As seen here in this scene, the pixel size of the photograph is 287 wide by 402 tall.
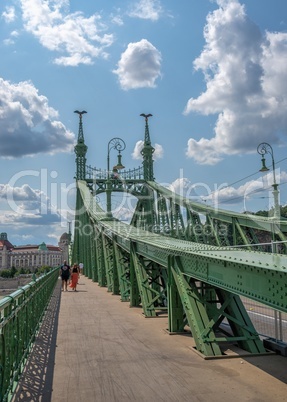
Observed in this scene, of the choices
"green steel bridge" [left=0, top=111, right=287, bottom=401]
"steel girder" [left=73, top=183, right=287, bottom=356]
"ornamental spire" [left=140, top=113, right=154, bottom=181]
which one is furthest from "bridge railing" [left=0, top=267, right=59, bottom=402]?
"ornamental spire" [left=140, top=113, right=154, bottom=181]

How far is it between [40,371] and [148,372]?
172 centimetres

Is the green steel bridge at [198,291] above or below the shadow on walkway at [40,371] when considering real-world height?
above

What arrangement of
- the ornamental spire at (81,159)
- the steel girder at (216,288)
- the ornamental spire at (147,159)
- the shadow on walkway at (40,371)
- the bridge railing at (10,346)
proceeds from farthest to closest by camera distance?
the ornamental spire at (81,159) → the ornamental spire at (147,159) → the shadow on walkway at (40,371) → the steel girder at (216,288) → the bridge railing at (10,346)

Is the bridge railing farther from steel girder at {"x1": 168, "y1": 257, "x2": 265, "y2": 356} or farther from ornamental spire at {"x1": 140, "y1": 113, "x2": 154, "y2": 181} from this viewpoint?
ornamental spire at {"x1": 140, "y1": 113, "x2": 154, "y2": 181}

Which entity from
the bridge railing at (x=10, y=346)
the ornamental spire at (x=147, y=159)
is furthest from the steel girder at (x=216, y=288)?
the ornamental spire at (x=147, y=159)

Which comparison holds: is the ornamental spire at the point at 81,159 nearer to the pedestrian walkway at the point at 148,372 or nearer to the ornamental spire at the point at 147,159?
the ornamental spire at the point at 147,159

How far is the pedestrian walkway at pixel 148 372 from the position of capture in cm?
555

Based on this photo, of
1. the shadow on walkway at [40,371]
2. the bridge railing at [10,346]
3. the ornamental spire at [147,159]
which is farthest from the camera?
the ornamental spire at [147,159]

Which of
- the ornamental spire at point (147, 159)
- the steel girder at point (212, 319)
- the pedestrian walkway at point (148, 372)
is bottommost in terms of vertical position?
A: the pedestrian walkway at point (148, 372)

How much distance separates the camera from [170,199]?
28359 millimetres

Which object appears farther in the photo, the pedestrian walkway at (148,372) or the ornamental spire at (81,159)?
the ornamental spire at (81,159)

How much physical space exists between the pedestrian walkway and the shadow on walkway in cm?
4

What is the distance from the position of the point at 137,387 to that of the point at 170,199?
22738 mm

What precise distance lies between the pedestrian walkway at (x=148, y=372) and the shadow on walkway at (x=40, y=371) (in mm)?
43
